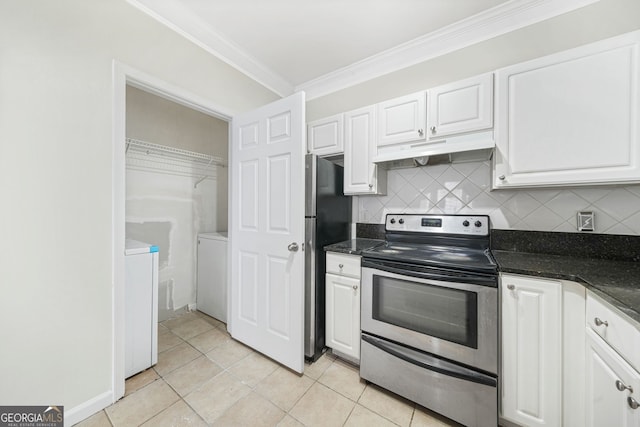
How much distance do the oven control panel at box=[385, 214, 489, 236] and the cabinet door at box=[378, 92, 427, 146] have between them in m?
0.64

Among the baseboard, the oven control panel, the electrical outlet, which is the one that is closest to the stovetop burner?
the oven control panel

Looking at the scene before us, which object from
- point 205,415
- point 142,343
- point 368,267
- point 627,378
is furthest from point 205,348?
point 627,378

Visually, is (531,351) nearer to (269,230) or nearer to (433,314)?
(433,314)

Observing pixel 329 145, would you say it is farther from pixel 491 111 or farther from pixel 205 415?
pixel 205 415

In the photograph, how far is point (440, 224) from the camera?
5.91 feet

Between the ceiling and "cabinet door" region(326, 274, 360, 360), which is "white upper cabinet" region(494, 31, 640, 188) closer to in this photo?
the ceiling

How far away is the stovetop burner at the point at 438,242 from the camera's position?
1344 mm

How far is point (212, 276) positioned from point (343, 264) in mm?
1596

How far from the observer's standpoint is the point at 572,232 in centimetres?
146

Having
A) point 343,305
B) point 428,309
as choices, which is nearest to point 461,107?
point 428,309

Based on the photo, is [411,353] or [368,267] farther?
[368,267]

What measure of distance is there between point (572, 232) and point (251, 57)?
2885 millimetres

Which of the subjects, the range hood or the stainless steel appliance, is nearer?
the stainless steel appliance

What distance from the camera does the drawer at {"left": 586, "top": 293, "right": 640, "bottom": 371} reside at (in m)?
0.75
